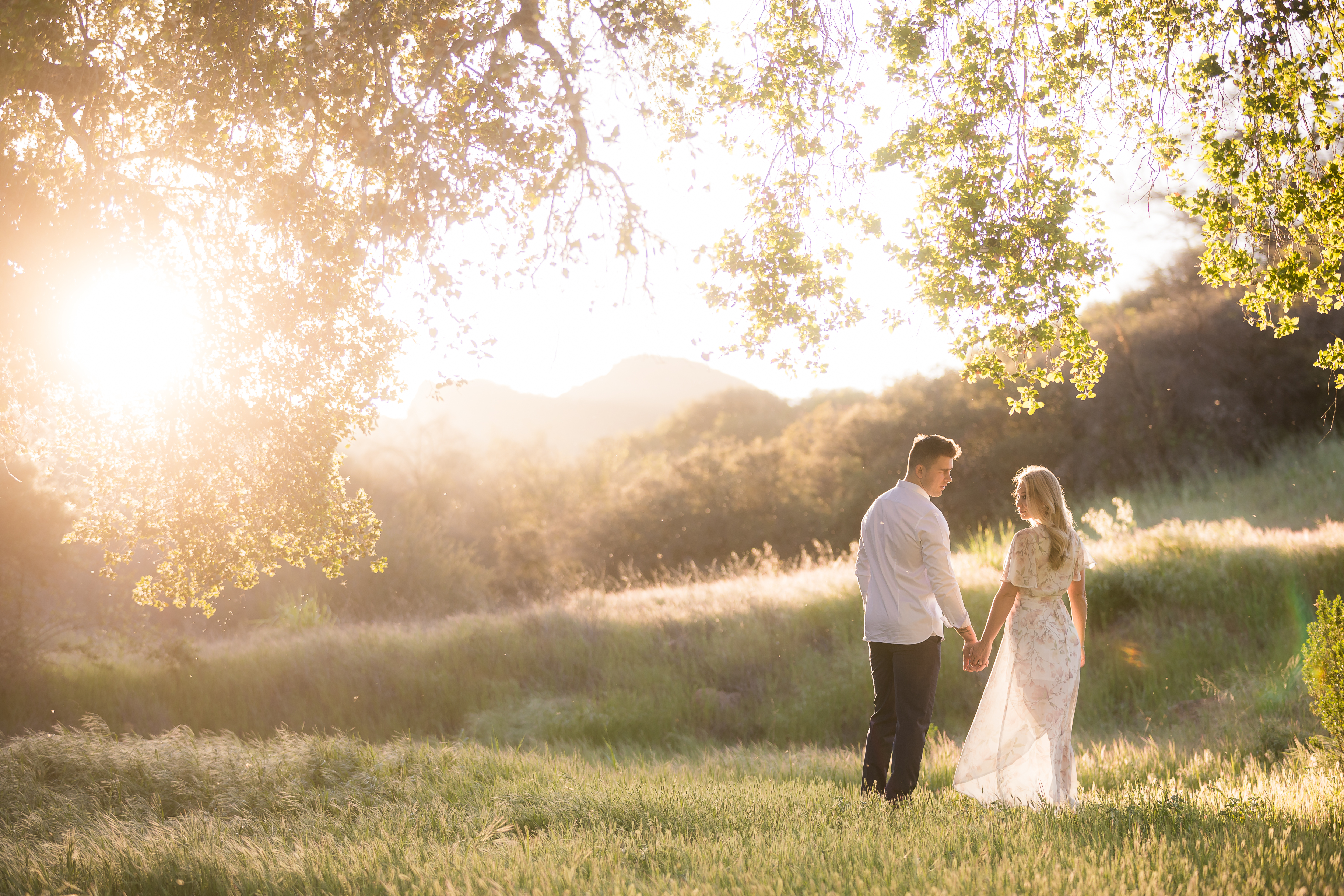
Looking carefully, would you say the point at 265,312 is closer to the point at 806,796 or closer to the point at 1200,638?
the point at 806,796

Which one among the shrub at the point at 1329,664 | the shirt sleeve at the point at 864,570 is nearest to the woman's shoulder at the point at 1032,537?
the shirt sleeve at the point at 864,570

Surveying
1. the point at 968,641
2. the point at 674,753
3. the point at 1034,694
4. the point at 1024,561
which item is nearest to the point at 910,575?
the point at 968,641

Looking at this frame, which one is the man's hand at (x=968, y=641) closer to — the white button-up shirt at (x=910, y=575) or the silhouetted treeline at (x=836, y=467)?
the white button-up shirt at (x=910, y=575)

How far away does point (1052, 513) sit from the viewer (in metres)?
5.27

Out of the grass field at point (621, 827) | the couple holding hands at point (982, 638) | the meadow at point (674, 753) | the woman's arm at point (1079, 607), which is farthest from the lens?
the woman's arm at point (1079, 607)

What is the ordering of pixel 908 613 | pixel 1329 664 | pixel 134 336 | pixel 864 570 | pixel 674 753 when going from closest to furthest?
pixel 1329 664, pixel 908 613, pixel 864 570, pixel 134 336, pixel 674 753

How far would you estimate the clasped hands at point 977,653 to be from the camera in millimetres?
5078

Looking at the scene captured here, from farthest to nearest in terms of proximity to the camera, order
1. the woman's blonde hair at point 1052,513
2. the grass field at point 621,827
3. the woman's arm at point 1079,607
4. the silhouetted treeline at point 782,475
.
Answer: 1. the silhouetted treeline at point 782,475
2. the woman's arm at point 1079,607
3. the woman's blonde hair at point 1052,513
4. the grass field at point 621,827

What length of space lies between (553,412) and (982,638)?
90.5 m

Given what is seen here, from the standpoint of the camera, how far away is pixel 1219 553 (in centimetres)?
1123

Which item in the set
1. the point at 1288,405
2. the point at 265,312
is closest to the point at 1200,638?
the point at 265,312

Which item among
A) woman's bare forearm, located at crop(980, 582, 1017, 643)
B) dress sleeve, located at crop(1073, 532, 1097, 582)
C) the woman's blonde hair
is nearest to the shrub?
dress sleeve, located at crop(1073, 532, 1097, 582)

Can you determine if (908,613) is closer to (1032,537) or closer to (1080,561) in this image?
(1032,537)

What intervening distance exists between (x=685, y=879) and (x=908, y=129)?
5.28m
